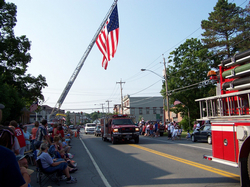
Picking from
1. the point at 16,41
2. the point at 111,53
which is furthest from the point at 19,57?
the point at 111,53

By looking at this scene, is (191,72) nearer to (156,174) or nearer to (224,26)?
(224,26)

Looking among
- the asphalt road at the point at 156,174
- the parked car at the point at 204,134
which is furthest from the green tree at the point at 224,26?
the asphalt road at the point at 156,174

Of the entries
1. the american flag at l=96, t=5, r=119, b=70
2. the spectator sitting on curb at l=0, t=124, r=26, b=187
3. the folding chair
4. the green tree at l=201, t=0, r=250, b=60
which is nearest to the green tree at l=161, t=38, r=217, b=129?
the green tree at l=201, t=0, r=250, b=60

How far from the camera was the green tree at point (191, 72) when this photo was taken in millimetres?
37969

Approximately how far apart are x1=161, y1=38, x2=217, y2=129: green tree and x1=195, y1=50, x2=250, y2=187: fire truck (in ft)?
103

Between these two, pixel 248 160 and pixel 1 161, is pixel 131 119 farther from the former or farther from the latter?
pixel 1 161

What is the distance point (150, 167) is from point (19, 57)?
23.1m

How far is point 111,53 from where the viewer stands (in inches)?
821

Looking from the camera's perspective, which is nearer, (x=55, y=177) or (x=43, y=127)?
(x=55, y=177)

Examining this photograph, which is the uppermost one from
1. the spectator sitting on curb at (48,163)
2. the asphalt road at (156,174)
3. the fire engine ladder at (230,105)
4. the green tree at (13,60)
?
the green tree at (13,60)

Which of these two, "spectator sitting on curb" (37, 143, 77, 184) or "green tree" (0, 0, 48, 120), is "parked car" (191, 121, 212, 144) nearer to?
"spectator sitting on curb" (37, 143, 77, 184)

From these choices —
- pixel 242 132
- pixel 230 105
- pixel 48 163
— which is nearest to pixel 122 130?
pixel 48 163

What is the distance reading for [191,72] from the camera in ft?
128

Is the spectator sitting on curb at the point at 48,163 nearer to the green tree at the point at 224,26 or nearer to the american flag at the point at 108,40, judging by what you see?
the american flag at the point at 108,40
